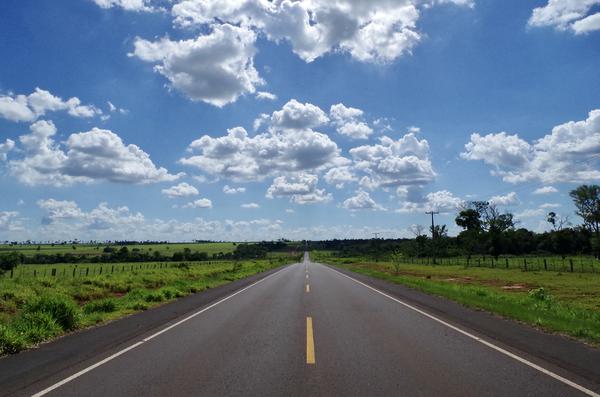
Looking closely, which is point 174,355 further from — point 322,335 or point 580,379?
point 580,379

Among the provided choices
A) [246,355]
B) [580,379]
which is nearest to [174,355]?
[246,355]

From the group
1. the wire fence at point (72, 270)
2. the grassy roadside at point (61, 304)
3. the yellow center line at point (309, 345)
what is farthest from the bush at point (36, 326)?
the wire fence at point (72, 270)

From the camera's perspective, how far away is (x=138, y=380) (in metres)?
6.62

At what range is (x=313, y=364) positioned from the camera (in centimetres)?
743

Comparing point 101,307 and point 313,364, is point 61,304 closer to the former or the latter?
point 101,307

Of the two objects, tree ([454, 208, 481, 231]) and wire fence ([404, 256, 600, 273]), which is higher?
tree ([454, 208, 481, 231])

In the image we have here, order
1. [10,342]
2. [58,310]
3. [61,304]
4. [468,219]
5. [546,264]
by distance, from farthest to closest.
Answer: [468,219] < [546,264] < [61,304] < [58,310] < [10,342]

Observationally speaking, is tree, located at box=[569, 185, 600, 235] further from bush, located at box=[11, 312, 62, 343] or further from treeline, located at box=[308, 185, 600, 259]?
bush, located at box=[11, 312, 62, 343]

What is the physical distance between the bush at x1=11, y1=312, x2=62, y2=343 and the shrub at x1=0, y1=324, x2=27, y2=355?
15.4 inches

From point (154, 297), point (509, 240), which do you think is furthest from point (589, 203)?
point (154, 297)

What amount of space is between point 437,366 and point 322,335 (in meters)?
3.42

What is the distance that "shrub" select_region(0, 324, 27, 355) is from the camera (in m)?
8.88

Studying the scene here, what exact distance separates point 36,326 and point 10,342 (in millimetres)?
1779

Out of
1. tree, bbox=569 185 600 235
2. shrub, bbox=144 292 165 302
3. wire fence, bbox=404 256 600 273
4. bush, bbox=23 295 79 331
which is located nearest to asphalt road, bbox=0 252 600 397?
bush, bbox=23 295 79 331
